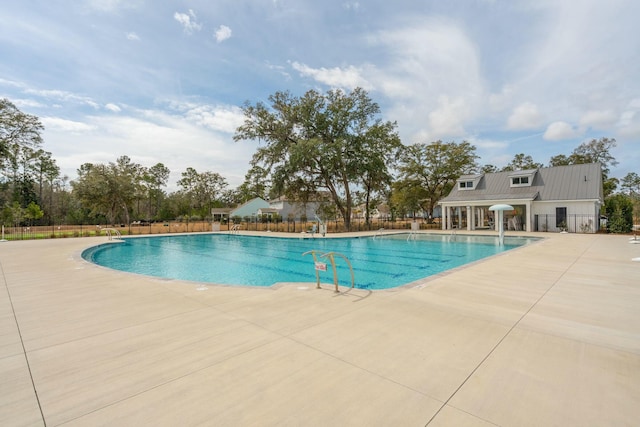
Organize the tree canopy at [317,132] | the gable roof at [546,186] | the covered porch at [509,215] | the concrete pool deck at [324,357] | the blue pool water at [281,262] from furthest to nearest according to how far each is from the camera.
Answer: the tree canopy at [317,132] → the covered porch at [509,215] → the gable roof at [546,186] → the blue pool water at [281,262] → the concrete pool deck at [324,357]

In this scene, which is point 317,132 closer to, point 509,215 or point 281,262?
point 281,262

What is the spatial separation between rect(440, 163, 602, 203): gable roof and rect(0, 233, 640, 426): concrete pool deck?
58.4 feet

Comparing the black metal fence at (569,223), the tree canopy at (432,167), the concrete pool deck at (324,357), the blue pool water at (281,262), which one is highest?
the tree canopy at (432,167)

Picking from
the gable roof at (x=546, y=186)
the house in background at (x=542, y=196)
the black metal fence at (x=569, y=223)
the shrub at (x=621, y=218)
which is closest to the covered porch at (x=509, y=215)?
the house in background at (x=542, y=196)

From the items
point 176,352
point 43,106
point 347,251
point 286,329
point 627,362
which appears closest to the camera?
point 627,362

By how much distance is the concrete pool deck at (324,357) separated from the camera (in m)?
1.90

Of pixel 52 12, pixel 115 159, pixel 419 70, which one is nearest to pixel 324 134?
pixel 419 70

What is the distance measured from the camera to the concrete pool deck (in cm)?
190

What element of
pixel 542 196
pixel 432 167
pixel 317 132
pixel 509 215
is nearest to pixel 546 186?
pixel 542 196

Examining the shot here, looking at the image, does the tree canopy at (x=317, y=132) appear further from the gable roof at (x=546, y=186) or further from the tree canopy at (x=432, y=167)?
the gable roof at (x=546, y=186)

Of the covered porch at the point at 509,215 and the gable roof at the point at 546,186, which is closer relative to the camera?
the gable roof at the point at 546,186

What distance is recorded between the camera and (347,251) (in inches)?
538

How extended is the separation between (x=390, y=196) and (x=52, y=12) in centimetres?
2881

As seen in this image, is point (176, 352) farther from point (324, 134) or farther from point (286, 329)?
point (324, 134)
